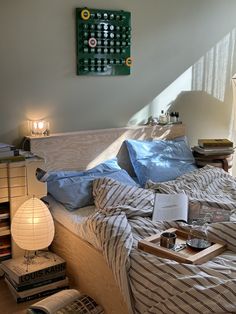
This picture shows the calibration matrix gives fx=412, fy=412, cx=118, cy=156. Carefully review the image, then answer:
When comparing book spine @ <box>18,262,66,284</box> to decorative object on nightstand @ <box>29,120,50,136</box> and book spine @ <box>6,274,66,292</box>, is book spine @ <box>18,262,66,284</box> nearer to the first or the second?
book spine @ <box>6,274,66,292</box>

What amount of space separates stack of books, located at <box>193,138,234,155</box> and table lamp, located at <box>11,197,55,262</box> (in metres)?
1.64

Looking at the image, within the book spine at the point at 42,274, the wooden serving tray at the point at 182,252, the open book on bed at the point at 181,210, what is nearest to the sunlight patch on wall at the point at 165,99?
the open book on bed at the point at 181,210

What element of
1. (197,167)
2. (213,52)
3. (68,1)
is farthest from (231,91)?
(68,1)

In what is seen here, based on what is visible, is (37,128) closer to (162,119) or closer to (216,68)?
(162,119)

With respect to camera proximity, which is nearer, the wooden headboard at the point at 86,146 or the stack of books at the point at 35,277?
the stack of books at the point at 35,277

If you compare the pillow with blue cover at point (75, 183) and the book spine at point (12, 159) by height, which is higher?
the book spine at point (12, 159)

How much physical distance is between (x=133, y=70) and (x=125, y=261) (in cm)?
191

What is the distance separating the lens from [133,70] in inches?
134

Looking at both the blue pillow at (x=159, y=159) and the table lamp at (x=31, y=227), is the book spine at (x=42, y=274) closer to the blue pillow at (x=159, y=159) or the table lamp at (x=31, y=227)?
the table lamp at (x=31, y=227)

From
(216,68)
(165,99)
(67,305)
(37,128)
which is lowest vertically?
(67,305)

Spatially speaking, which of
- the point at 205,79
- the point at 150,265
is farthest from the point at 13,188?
the point at 205,79

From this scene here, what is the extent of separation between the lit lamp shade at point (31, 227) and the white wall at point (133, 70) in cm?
64

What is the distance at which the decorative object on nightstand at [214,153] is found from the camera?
3.57 meters

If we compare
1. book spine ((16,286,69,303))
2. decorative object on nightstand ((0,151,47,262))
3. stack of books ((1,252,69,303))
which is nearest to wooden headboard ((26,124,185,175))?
decorative object on nightstand ((0,151,47,262))
